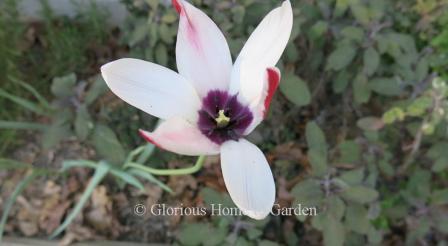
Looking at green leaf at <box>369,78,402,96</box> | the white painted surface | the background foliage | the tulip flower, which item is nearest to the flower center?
the tulip flower

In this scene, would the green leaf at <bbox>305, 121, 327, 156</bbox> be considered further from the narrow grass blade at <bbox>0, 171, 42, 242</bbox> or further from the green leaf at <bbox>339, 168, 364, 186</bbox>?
the narrow grass blade at <bbox>0, 171, 42, 242</bbox>

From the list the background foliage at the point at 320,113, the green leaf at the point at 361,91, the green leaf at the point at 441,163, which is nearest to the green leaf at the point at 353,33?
the background foliage at the point at 320,113

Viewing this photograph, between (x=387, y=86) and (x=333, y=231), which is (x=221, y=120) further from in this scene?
(x=387, y=86)

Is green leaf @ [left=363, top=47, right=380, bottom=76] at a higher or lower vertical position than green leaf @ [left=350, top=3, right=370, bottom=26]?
lower

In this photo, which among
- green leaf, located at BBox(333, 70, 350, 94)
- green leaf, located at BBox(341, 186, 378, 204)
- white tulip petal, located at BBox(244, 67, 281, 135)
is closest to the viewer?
white tulip petal, located at BBox(244, 67, 281, 135)

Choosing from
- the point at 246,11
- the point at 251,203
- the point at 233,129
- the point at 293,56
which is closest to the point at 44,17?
the point at 246,11

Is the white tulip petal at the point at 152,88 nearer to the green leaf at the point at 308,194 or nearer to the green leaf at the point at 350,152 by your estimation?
the green leaf at the point at 308,194

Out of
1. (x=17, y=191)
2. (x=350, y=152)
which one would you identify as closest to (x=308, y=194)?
(x=350, y=152)
